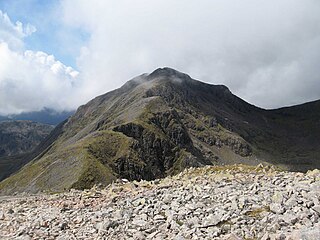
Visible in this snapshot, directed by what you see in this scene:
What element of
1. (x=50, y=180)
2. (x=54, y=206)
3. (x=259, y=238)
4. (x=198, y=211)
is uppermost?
(x=50, y=180)

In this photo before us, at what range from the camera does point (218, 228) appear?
64.7 ft

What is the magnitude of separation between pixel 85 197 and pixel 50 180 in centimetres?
16505

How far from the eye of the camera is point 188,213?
73.6 feet

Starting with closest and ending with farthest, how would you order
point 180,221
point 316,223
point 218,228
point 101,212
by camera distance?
point 316,223 → point 218,228 → point 180,221 → point 101,212

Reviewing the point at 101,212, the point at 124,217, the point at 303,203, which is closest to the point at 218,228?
the point at 303,203

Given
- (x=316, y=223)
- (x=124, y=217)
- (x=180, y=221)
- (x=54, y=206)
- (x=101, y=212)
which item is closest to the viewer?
(x=316, y=223)

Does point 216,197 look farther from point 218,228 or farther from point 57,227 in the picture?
point 57,227

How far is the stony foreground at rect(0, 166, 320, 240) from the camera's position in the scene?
62.7 feet

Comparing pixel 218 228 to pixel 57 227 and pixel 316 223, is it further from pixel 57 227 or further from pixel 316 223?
pixel 57 227

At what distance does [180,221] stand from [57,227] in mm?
8010

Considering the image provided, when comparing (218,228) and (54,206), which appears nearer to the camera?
(218,228)

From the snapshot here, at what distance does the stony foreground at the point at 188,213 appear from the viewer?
19.1 m

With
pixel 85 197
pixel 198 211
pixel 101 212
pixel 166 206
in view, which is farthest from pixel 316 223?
pixel 85 197

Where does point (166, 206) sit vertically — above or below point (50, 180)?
below
